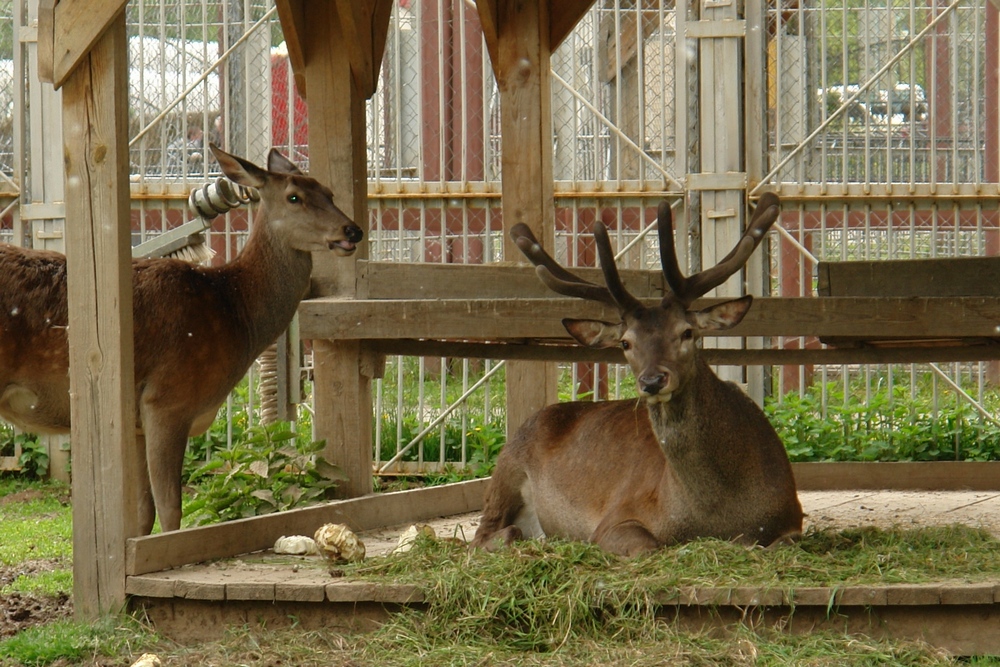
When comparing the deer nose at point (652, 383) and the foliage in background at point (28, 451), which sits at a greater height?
the deer nose at point (652, 383)

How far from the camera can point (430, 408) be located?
12234 millimetres

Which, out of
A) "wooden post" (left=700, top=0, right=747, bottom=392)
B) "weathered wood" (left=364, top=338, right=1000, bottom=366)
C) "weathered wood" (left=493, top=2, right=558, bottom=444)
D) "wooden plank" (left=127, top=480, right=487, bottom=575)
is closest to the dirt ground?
"wooden plank" (left=127, top=480, right=487, bottom=575)

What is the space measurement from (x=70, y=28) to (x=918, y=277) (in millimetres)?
4637

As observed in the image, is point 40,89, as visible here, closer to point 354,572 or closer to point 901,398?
point 354,572

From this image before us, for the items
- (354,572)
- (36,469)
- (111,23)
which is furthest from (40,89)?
(354,572)

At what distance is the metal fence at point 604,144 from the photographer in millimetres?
10875

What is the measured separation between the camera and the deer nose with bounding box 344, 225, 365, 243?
25.8 feet

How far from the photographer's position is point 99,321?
5.95 metres

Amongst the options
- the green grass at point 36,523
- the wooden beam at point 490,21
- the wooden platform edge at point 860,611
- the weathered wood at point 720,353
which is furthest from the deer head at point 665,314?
the green grass at point 36,523

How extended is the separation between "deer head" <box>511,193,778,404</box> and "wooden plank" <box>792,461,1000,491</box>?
3.06 metres

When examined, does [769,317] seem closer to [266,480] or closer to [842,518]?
[842,518]

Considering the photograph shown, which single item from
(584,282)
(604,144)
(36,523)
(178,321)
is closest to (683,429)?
(584,282)

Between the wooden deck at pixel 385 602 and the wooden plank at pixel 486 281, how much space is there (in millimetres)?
1546

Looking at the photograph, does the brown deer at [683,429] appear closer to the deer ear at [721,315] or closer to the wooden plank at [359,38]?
the deer ear at [721,315]
